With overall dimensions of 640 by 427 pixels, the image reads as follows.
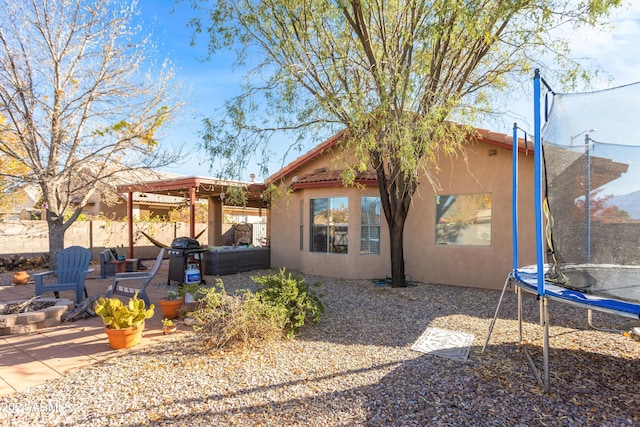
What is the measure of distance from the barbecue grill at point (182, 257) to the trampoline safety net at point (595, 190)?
684 cm

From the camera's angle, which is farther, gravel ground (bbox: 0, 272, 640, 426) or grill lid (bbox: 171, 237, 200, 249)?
grill lid (bbox: 171, 237, 200, 249)

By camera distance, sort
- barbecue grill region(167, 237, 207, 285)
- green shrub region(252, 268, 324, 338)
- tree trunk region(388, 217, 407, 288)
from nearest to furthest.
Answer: green shrub region(252, 268, 324, 338) → tree trunk region(388, 217, 407, 288) → barbecue grill region(167, 237, 207, 285)

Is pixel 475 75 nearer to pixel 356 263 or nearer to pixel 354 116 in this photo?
pixel 354 116

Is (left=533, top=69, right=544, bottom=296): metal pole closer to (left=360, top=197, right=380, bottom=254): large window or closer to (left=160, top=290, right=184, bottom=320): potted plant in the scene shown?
(left=160, top=290, right=184, bottom=320): potted plant

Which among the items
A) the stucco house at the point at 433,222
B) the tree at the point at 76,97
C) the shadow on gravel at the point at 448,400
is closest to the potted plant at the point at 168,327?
the shadow on gravel at the point at 448,400

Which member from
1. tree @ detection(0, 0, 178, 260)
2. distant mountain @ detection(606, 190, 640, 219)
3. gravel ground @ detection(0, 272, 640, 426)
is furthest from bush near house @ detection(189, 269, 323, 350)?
tree @ detection(0, 0, 178, 260)

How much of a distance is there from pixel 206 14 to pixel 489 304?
7169 mm

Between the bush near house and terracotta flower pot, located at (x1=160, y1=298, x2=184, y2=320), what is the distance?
3.24ft

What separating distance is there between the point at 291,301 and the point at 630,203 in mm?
3740

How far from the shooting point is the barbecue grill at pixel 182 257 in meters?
7.89

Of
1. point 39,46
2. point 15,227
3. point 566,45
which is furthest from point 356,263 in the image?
point 15,227

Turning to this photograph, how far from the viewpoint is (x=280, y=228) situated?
10.3 m

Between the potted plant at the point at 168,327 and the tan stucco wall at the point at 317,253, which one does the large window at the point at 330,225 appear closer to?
the tan stucco wall at the point at 317,253

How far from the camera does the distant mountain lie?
9.96 ft
